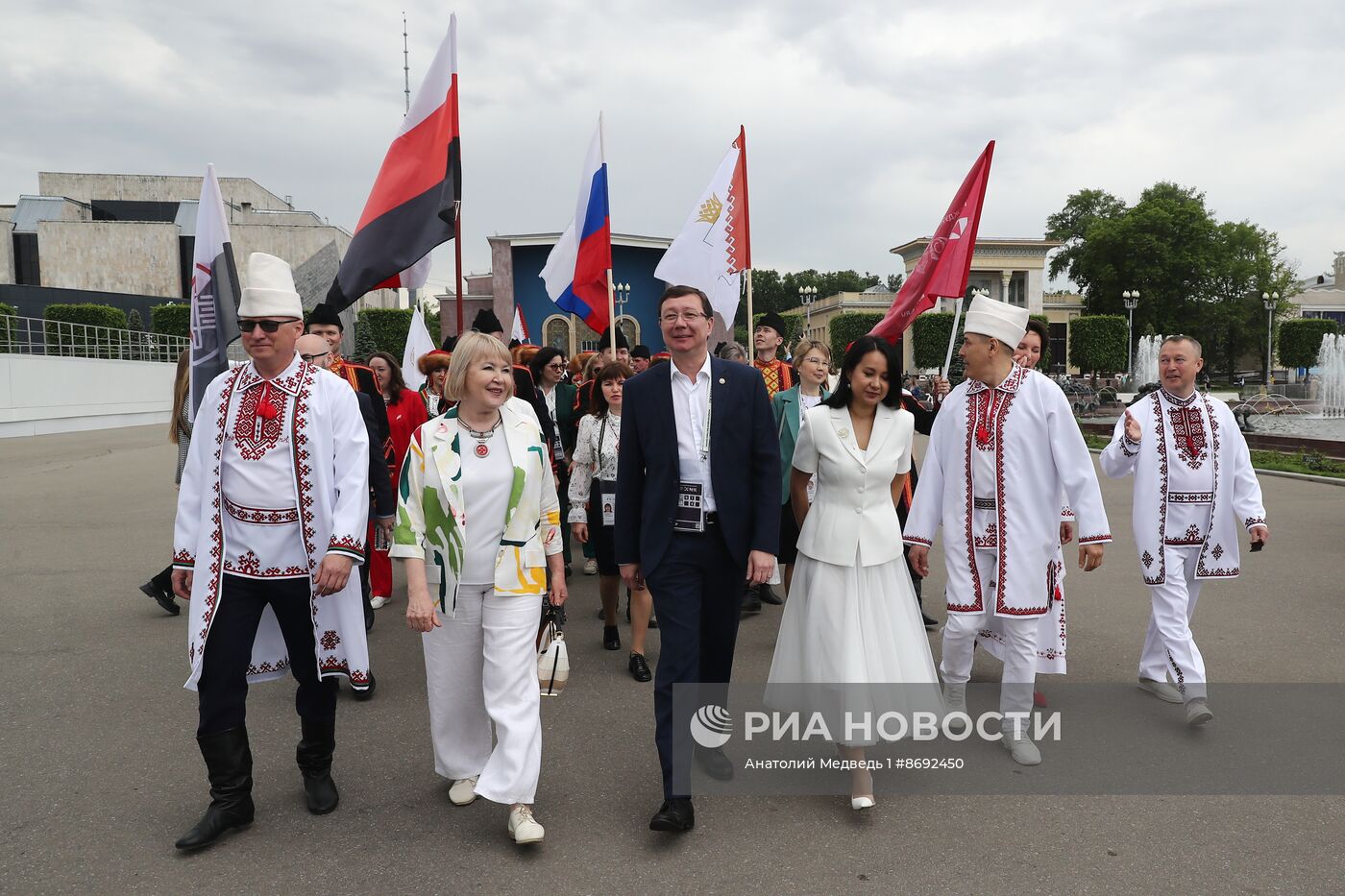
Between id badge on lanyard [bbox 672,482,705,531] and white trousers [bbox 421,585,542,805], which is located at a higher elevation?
id badge on lanyard [bbox 672,482,705,531]

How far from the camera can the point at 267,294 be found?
3600 millimetres

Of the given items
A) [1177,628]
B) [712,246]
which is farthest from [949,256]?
[1177,628]

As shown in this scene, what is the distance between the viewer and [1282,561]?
8.26m

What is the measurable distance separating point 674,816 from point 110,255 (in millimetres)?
66954

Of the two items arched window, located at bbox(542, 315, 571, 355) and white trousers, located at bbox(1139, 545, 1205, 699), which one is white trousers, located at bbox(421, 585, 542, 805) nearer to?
white trousers, located at bbox(1139, 545, 1205, 699)

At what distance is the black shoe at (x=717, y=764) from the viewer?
4.00 metres

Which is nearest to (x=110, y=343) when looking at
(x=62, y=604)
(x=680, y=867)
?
(x=62, y=604)

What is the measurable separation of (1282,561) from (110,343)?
34067 mm

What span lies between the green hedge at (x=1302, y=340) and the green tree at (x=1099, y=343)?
12.0 m

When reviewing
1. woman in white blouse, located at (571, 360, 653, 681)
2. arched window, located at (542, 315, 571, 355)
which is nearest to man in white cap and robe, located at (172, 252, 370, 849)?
woman in white blouse, located at (571, 360, 653, 681)

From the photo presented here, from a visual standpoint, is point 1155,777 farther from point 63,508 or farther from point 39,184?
point 39,184

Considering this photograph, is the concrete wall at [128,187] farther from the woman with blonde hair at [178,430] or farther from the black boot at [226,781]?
the black boot at [226,781]

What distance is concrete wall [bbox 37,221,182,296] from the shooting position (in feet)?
193

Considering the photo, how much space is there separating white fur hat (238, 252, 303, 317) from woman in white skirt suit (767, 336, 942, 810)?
6.93 ft
